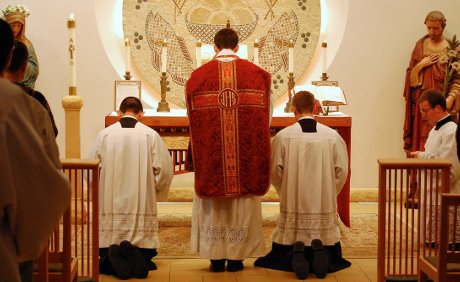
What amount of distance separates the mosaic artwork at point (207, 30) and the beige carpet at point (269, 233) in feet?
6.34

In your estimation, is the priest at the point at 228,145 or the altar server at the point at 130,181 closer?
the priest at the point at 228,145

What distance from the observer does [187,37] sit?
895cm

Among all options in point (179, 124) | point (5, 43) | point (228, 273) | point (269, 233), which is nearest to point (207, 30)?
point (179, 124)

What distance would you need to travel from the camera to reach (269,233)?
7.08 m

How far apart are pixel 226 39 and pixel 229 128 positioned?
2.13ft

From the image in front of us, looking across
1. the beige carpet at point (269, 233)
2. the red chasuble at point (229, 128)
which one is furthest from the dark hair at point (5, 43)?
the beige carpet at point (269, 233)

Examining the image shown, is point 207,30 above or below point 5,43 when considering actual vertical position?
above

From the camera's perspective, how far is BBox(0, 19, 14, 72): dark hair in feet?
9.07

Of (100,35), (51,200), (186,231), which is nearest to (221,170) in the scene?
(186,231)

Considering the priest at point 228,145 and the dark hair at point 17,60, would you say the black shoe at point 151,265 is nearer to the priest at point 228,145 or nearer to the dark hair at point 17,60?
the priest at point 228,145

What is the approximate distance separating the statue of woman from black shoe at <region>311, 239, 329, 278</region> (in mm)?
3591

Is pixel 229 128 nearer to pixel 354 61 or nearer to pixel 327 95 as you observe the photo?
pixel 327 95

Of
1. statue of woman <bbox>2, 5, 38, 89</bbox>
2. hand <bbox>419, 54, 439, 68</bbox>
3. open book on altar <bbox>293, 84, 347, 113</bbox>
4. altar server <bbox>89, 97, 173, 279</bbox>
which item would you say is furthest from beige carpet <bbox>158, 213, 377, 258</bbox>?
statue of woman <bbox>2, 5, 38, 89</bbox>

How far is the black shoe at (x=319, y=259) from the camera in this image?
18.0ft
